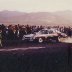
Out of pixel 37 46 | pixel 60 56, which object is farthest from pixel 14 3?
pixel 60 56

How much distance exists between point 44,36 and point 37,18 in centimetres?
75

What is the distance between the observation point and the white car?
26.0 feet

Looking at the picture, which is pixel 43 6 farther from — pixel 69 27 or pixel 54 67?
pixel 54 67

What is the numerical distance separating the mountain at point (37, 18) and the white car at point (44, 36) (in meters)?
0.31

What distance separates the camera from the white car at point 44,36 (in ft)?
26.0

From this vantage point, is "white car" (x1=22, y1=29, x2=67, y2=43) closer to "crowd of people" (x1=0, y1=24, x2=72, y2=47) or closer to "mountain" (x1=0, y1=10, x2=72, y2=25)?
"crowd of people" (x1=0, y1=24, x2=72, y2=47)

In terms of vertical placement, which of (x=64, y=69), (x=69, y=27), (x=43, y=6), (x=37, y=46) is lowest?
(x=64, y=69)

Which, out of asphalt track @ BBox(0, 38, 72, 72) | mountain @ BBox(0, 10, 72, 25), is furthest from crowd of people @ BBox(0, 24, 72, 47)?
asphalt track @ BBox(0, 38, 72, 72)

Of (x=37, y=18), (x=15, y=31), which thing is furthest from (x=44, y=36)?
(x=15, y=31)

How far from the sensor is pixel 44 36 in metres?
8.41

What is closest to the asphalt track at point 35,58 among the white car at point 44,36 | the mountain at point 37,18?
the white car at point 44,36

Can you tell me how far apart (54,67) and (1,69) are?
4.70 ft

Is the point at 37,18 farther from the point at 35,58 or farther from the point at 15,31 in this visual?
the point at 35,58

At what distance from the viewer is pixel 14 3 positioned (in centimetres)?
785
